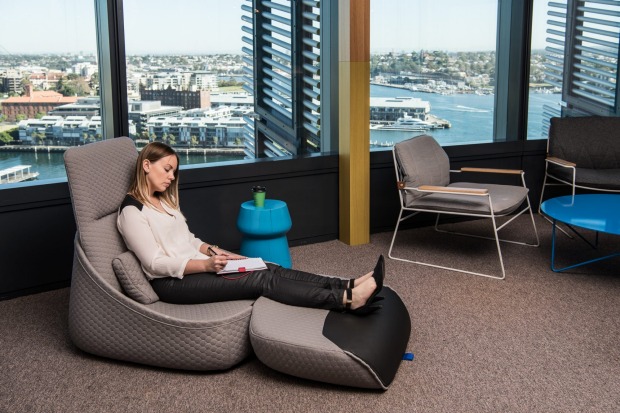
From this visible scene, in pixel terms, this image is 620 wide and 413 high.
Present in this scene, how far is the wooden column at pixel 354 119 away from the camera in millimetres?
5332

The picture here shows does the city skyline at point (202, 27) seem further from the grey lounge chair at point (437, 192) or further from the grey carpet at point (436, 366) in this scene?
the grey carpet at point (436, 366)

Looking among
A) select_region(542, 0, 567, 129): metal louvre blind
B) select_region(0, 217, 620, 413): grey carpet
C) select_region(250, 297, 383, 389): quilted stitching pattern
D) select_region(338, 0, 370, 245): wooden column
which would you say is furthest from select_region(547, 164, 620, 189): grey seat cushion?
select_region(250, 297, 383, 389): quilted stitching pattern

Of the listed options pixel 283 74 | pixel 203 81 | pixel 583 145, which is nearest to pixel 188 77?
pixel 203 81

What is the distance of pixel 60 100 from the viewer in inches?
180

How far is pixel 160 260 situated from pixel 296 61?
251 cm

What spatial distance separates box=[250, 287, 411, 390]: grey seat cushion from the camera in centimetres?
313

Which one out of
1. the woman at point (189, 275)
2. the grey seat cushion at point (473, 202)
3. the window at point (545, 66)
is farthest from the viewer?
the window at point (545, 66)

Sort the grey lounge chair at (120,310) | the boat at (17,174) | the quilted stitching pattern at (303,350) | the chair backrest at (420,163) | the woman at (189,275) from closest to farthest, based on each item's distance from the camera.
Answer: the quilted stitching pattern at (303,350), the grey lounge chair at (120,310), the woman at (189,275), the boat at (17,174), the chair backrest at (420,163)

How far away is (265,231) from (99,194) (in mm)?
1236

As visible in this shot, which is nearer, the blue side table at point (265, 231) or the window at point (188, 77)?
the blue side table at point (265, 231)

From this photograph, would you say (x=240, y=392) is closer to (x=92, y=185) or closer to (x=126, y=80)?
(x=92, y=185)

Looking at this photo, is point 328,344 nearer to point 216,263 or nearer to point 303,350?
point 303,350

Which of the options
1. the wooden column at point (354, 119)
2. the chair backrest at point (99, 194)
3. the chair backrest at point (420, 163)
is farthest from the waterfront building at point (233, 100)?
the chair backrest at point (99, 194)

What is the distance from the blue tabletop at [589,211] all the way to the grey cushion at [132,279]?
2782 mm
